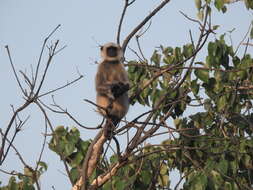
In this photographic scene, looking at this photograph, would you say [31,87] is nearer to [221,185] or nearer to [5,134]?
[5,134]

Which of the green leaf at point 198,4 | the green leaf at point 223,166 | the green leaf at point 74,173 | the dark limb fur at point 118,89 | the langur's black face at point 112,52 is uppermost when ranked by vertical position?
the langur's black face at point 112,52

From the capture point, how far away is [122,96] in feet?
18.0

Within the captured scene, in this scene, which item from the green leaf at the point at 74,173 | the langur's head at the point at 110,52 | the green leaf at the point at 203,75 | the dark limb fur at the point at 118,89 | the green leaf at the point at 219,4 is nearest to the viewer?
the green leaf at the point at 74,173

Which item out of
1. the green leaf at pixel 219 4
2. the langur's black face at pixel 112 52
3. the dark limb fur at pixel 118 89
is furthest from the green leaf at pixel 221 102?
the langur's black face at pixel 112 52

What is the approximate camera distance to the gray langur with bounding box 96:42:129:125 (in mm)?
5355

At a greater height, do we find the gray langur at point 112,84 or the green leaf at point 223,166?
the gray langur at point 112,84

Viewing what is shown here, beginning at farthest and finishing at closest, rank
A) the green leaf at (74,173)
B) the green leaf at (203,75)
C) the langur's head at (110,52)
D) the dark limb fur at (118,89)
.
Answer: the langur's head at (110,52) → the dark limb fur at (118,89) → the green leaf at (203,75) → the green leaf at (74,173)

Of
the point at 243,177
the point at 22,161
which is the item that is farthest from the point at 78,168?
the point at 243,177

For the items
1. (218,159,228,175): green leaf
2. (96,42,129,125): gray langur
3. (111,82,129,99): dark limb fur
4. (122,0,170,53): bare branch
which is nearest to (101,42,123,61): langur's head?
(96,42,129,125): gray langur

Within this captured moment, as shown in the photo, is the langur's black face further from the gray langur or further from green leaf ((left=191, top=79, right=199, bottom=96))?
green leaf ((left=191, top=79, right=199, bottom=96))

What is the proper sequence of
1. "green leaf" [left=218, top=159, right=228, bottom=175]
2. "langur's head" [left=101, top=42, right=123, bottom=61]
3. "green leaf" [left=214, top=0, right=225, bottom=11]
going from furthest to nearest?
"langur's head" [left=101, top=42, right=123, bottom=61] → "green leaf" [left=214, top=0, right=225, bottom=11] → "green leaf" [left=218, top=159, right=228, bottom=175]

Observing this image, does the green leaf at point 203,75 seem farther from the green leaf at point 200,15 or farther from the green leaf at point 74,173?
the green leaf at point 74,173

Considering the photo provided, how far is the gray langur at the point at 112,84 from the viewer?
5.36 m

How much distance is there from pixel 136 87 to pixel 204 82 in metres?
0.70
